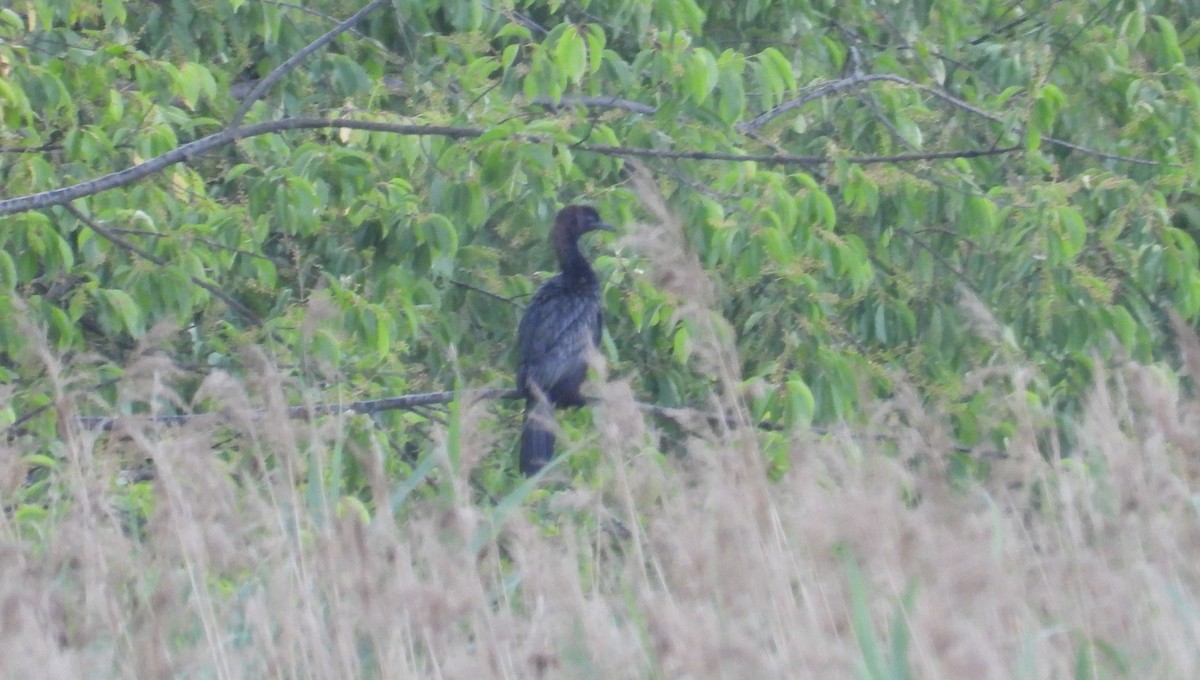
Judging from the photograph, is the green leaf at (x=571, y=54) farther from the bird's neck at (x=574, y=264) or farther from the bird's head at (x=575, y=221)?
the bird's neck at (x=574, y=264)

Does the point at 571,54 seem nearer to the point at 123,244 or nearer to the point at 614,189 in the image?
the point at 614,189

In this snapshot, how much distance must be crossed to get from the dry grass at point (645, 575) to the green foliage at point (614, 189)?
32.3 inches

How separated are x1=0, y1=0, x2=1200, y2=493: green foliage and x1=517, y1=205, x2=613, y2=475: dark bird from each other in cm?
13

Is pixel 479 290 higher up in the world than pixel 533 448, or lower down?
higher up

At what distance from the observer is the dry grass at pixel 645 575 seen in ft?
7.45

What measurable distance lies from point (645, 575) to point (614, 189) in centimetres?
279

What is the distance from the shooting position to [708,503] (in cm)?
279

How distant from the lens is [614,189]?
5387 millimetres

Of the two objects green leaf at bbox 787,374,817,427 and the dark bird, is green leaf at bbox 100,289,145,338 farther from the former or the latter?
green leaf at bbox 787,374,817,427

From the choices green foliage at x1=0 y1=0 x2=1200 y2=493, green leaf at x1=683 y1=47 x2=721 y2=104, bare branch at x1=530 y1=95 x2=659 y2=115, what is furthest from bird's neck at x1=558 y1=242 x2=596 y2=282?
green leaf at x1=683 y1=47 x2=721 y2=104

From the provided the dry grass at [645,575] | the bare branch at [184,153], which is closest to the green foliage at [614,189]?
the bare branch at [184,153]

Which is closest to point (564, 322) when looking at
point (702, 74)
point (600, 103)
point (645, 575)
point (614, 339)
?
point (614, 339)

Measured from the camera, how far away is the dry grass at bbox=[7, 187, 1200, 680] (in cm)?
227

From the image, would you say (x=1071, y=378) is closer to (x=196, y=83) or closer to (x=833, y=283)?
(x=833, y=283)
